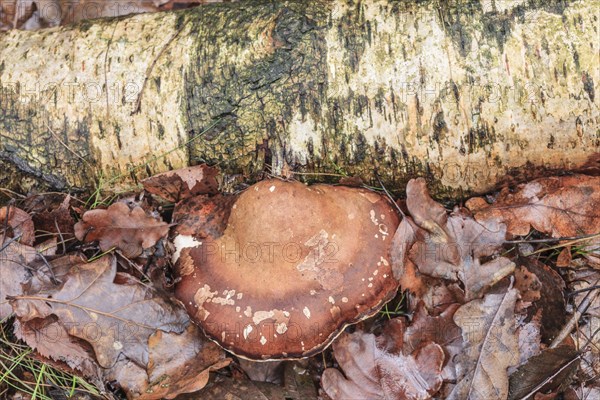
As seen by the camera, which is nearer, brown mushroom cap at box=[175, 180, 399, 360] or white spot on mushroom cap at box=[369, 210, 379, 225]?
brown mushroom cap at box=[175, 180, 399, 360]

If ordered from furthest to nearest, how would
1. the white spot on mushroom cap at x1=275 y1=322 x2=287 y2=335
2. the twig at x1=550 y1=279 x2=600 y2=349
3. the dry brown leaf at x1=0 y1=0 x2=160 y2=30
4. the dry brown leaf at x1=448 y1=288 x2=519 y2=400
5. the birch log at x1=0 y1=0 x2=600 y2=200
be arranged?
the dry brown leaf at x1=0 y1=0 x2=160 y2=30, the twig at x1=550 y1=279 x2=600 y2=349, the dry brown leaf at x1=448 y1=288 x2=519 y2=400, the birch log at x1=0 y1=0 x2=600 y2=200, the white spot on mushroom cap at x1=275 y1=322 x2=287 y2=335

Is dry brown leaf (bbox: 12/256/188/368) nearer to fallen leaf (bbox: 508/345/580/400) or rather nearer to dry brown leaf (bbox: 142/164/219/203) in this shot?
dry brown leaf (bbox: 142/164/219/203)

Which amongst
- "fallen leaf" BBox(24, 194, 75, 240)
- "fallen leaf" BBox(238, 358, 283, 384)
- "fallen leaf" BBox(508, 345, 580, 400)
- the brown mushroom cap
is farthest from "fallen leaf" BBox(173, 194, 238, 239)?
"fallen leaf" BBox(508, 345, 580, 400)

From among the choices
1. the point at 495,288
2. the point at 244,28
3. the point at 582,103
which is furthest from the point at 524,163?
the point at 244,28

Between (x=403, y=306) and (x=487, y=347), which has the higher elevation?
(x=403, y=306)

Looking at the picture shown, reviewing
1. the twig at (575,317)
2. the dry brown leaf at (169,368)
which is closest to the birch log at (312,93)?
the twig at (575,317)

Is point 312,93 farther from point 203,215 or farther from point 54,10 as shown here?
point 54,10

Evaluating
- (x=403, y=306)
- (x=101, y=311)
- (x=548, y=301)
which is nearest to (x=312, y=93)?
(x=403, y=306)

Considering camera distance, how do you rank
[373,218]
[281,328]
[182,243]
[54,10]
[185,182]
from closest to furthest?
[281,328] < [373,218] < [182,243] < [185,182] < [54,10]
